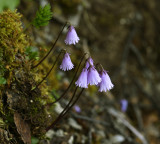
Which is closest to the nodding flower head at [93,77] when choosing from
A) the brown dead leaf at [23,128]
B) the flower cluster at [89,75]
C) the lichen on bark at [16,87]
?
the flower cluster at [89,75]

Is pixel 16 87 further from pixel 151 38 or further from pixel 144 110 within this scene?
pixel 151 38

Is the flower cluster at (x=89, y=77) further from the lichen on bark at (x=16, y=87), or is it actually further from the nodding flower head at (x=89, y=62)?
the lichen on bark at (x=16, y=87)

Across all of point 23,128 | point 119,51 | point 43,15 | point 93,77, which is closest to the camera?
point 93,77

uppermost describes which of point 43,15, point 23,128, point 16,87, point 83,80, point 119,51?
point 119,51

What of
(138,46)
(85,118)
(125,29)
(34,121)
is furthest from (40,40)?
(138,46)

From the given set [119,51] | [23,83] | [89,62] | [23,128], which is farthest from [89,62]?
[119,51]

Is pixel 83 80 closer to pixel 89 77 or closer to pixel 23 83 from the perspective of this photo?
pixel 89 77

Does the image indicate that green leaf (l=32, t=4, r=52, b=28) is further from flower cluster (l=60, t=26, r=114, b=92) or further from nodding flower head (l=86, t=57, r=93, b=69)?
nodding flower head (l=86, t=57, r=93, b=69)
